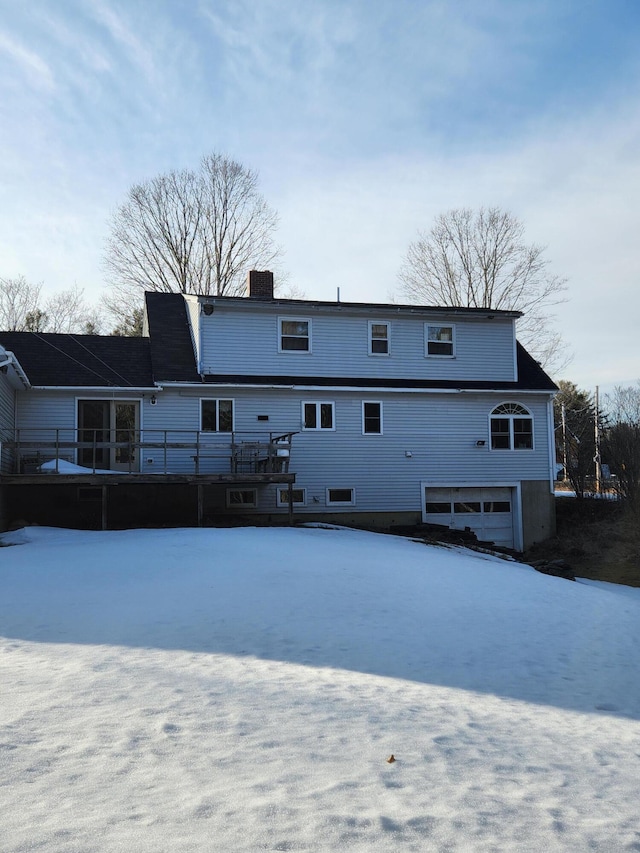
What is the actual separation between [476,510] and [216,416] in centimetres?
949

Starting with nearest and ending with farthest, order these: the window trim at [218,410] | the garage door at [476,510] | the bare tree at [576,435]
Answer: the window trim at [218,410], the garage door at [476,510], the bare tree at [576,435]

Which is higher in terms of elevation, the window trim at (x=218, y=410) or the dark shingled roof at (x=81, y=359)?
the dark shingled roof at (x=81, y=359)

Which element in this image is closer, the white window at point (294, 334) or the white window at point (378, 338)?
the white window at point (294, 334)

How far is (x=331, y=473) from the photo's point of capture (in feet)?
77.6

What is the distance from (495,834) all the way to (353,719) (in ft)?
6.26

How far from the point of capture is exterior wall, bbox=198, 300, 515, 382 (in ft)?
77.1

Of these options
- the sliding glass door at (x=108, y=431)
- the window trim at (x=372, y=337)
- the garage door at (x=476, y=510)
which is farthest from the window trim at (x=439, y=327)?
the sliding glass door at (x=108, y=431)

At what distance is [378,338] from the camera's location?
24.8m

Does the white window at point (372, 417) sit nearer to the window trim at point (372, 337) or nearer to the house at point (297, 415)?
the house at point (297, 415)

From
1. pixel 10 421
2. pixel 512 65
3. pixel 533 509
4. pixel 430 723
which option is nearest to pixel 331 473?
pixel 533 509

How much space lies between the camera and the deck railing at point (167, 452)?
69.9ft

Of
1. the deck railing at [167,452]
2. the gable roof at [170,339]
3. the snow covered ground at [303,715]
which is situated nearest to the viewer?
the snow covered ground at [303,715]

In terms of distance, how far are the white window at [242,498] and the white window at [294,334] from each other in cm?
478

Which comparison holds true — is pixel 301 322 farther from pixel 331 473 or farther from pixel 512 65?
pixel 512 65
